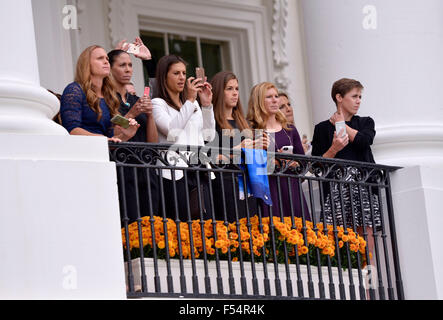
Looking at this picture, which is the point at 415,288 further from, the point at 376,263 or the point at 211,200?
the point at 211,200

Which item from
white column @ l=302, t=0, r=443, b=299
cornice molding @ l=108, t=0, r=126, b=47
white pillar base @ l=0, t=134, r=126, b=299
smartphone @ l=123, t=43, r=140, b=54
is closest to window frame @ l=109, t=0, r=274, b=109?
cornice molding @ l=108, t=0, r=126, b=47

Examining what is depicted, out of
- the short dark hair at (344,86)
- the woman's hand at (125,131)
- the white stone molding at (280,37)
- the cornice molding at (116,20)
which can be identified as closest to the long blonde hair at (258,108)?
the short dark hair at (344,86)

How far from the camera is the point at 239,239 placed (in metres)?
9.97

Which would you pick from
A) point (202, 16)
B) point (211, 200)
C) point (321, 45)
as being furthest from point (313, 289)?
point (202, 16)

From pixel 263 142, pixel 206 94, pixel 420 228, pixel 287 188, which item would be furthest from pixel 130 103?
pixel 420 228

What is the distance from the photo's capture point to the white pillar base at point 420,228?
11.1 metres

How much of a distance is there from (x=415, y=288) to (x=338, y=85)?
6.31ft

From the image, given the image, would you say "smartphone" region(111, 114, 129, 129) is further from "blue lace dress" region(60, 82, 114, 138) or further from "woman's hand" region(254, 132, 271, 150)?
"woman's hand" region(254, 132, 271, 150)

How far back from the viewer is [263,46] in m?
15.2

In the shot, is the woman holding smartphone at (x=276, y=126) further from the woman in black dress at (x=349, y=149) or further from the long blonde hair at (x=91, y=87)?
the long blonde hair at (x=91, y=87)

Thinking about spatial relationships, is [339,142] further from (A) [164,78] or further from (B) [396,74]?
(A) [164,78]

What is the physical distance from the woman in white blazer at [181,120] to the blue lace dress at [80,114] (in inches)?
18.6

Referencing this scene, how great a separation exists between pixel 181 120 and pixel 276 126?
1.24 meters

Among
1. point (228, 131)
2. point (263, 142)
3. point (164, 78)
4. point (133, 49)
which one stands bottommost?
point (263, 142)
